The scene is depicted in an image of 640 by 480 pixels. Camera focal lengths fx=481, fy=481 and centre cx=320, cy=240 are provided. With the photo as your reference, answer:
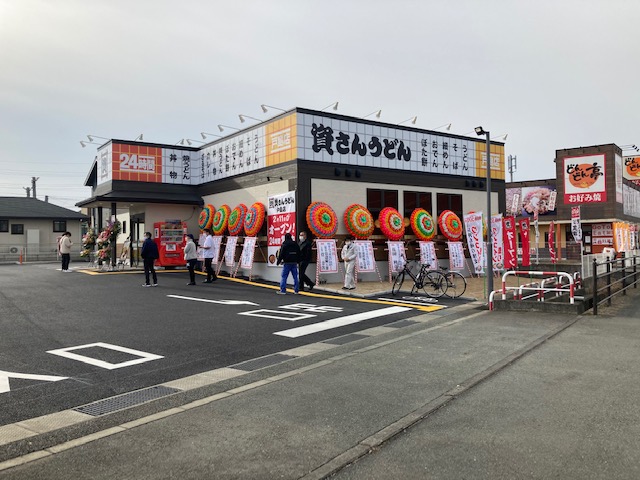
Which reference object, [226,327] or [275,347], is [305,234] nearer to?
[226,327]

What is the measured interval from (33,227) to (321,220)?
107 ft

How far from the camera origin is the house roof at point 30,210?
3800 cm

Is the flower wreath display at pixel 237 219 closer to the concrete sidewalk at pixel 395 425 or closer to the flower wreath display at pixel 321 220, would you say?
the flower wreath display at pixel 321 220

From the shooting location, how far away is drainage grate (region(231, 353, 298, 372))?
241 inches

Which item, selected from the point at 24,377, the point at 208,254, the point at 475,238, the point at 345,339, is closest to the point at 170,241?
the point at 208,254

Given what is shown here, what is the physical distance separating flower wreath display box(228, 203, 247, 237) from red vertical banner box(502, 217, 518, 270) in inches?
357

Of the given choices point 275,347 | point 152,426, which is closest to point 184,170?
point 275,347

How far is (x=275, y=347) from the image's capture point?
23.8ft

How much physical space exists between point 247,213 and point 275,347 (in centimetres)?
1077

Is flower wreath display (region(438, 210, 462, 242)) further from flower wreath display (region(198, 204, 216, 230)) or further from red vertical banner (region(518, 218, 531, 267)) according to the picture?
flower wreath display (region(198, 204, 216, 230))

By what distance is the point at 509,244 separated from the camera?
15.4m

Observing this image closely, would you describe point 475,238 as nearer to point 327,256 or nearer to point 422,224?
point 422,224

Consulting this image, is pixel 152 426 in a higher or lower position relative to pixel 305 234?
lower

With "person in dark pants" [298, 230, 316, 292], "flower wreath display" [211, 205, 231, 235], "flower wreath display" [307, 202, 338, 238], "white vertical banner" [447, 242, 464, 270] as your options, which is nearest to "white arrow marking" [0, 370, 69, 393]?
"person in dark pants" [298, 230, 316, 292]
